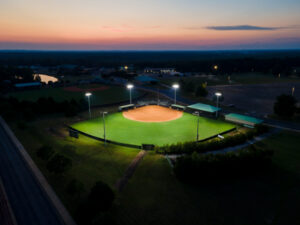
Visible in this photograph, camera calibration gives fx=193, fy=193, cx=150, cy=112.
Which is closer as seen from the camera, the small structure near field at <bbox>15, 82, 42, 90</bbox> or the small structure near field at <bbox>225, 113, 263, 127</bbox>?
the small structure near field at <bbox>225, 113, 263, 127</bbox>

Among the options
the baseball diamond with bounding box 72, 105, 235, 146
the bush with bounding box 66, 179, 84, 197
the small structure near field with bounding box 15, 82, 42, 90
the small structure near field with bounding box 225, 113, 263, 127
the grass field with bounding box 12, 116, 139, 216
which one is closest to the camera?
the bush with bounding box 66, 179, 84, 197

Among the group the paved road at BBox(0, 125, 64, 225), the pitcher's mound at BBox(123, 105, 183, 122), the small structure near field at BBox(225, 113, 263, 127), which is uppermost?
the small structure near field at BBox(225, 113, 263, 127)

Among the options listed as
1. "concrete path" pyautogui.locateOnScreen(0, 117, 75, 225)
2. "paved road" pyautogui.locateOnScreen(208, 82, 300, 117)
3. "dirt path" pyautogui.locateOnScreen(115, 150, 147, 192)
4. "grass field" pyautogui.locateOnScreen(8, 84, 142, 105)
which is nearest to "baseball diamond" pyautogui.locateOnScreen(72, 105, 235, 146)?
"dirt path" pyautogui.locateOnScreen(115, 150, 147, 192)

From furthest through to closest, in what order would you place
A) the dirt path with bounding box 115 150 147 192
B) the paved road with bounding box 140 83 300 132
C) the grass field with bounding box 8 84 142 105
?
the grass field with bounding box 8 84 142 105, the paved road with bounding box 140 83 300 132, the dirt path with bounding box 115 150 147 192

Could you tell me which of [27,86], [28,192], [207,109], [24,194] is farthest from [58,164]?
[27,86]

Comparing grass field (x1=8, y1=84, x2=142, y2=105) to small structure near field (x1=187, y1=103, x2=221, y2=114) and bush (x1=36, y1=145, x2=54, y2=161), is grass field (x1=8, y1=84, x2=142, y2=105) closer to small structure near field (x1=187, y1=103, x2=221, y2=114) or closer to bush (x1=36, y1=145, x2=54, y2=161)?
small structure near field (x1=187, y1=103, x2=221, y2=114)

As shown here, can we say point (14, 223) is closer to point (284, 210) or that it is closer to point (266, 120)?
point (284, 210)

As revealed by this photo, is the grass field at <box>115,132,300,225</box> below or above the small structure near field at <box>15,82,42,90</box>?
below
